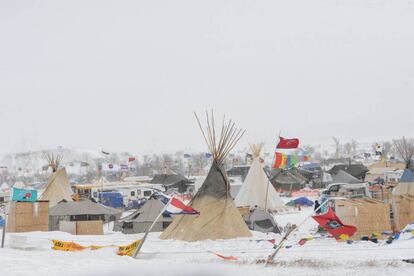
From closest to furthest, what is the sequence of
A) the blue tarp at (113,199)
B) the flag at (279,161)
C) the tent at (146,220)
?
1. the tent at (146,220)
2. the flag at (279,161)
3. the blue tarp at (113,199)

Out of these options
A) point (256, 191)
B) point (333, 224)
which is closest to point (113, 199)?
point (256, 191)

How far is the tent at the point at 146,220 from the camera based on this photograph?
21.9 m

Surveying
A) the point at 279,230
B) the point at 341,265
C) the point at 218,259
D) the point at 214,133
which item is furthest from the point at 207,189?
the point at 341,265

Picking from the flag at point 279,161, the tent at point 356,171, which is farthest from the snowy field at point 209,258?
the tent at point 356,171

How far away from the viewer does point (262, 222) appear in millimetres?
20766

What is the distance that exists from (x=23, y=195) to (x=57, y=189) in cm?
1303

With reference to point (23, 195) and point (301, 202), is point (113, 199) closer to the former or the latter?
point (301, 202)

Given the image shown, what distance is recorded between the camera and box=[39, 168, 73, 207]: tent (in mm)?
28759

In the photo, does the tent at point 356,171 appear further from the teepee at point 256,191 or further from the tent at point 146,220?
the tent at point 146,220

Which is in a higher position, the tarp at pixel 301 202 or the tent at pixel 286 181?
the tent at pixel 286 181

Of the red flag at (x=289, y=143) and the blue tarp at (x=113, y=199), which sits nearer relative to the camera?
the red flag at (x=289, y=143)

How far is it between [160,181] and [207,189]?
40284 mm

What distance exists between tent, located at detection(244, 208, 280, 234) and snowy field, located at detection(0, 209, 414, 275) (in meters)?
2.82

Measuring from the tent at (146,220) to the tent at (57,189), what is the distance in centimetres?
740
